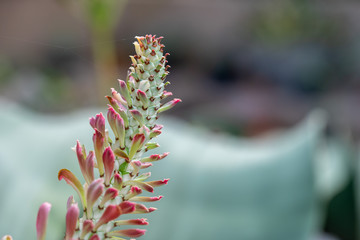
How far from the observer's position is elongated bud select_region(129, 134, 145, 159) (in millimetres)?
101

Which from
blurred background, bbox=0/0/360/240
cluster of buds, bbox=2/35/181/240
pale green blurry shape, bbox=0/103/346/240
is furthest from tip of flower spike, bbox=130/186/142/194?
blurred background, bbox=0/0/360/240

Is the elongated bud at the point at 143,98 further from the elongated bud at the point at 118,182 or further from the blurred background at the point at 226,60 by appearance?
the blurred background at the point at 226,60

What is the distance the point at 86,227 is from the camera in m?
0.09

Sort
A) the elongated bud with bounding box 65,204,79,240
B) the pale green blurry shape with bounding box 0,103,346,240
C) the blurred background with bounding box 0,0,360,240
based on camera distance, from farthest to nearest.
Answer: the blurred background with bounding box 0,0,360,240
the pale green blurry shape with bounding box 0,103,346,240
the elongated bud with bounding box 65,204,79,240

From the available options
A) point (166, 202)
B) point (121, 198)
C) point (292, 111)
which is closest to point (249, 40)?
point (292, 111)

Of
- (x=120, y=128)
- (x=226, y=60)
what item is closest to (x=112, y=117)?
(x=120, y=128)

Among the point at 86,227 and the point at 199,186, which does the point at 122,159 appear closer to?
the point at 86,227

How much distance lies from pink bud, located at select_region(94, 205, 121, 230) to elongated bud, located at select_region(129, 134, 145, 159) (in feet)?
0.04

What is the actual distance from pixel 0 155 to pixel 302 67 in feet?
9.02

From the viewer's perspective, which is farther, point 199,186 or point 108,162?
point 199,186

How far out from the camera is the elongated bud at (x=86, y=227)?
0.31 feet

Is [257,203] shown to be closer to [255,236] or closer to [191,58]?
[255,236]

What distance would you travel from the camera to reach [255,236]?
1.88 feet

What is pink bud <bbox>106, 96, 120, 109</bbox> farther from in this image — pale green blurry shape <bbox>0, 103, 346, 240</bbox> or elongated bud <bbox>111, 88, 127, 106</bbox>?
pale green blurry shape <bbox>0, 103, 346, 240</bbox>
